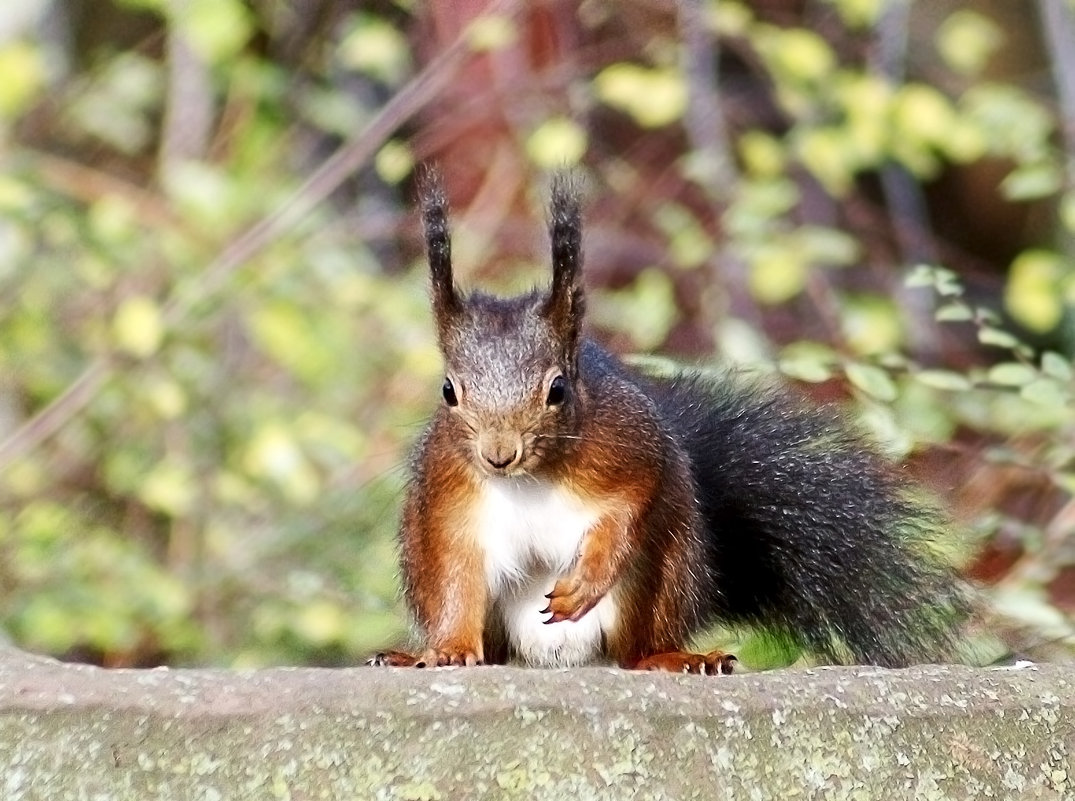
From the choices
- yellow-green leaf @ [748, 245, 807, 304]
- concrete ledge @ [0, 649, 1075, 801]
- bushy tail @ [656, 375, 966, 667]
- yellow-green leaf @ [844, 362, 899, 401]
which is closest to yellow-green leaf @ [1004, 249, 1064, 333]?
yellow-green leaf @ [748, 245, 807, 304]

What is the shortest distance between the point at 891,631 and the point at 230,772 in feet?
2.86

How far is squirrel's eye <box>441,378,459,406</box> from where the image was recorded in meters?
1.63

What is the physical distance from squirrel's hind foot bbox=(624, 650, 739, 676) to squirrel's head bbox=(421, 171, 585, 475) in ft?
0.74

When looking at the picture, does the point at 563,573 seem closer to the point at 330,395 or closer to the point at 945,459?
the point at 945,459

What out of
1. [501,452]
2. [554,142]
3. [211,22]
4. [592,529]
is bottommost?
[554,142]

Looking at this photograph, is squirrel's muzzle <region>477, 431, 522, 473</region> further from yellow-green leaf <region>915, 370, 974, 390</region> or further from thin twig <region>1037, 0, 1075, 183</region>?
thin twig <region>1037, 0, 1075, 183</region>

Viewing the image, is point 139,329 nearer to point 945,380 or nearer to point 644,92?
point 644,92

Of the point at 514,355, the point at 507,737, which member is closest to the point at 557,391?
the point at 514,355

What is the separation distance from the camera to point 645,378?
2105mm

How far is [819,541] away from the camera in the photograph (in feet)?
5.97

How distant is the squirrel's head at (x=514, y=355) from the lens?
1.59 m

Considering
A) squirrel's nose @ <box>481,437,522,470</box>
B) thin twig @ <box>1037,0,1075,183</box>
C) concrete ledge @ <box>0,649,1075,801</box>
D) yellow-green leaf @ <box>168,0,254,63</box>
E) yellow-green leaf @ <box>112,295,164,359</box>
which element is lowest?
yellow-green leaf @ <box>112,295,164,359</box>

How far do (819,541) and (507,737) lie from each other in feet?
2.33

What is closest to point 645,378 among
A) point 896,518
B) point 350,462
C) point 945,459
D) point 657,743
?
point 896,518
